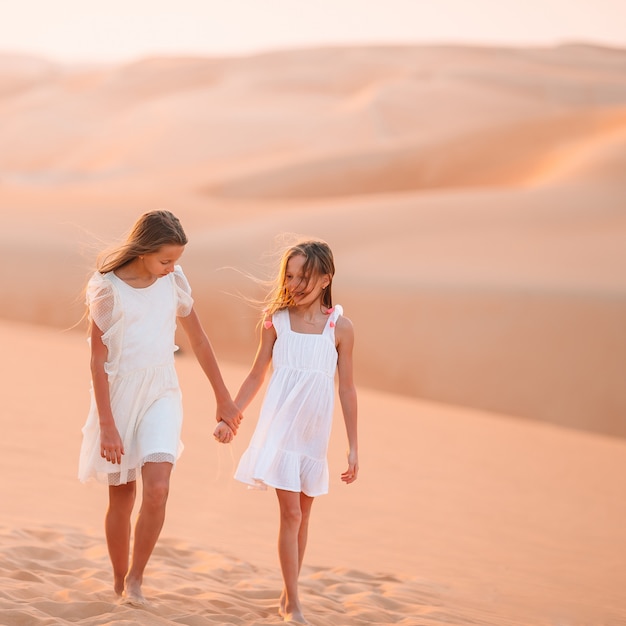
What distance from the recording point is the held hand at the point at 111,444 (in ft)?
15.2

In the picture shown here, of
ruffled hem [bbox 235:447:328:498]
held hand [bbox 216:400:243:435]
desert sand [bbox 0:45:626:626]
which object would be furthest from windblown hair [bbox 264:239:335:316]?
desert sand [bbox 0:45:626:626]

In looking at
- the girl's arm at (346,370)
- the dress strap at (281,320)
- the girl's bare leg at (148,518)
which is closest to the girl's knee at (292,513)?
the girl's arm at (346,370)

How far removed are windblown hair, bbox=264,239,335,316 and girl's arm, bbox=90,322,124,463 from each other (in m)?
0.81

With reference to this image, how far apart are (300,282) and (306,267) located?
0.25 ft

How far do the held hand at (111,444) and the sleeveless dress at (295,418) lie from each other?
605 millimetres

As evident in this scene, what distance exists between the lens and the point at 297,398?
502 cm

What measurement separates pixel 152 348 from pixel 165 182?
29.5 m

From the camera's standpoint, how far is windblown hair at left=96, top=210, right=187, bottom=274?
15.6 ft

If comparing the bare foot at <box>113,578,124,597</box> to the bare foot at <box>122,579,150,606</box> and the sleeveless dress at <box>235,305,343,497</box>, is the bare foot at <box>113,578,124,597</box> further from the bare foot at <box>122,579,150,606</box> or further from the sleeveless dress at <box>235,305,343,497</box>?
the sleeveless dress at <box>235,305,343,497</box>

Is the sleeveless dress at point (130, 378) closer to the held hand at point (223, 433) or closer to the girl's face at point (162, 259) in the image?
the girl's face at point (162, 259)

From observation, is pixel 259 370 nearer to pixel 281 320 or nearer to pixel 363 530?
pixel 281 320

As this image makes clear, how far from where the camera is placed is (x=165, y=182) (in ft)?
111

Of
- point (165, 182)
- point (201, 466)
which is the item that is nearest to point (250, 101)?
point (165, 182)

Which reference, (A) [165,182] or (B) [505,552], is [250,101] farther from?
(B) [505,552]
